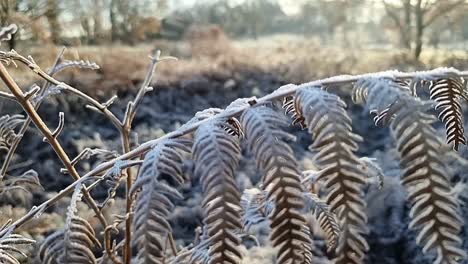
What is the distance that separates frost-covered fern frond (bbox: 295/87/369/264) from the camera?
0.52 m

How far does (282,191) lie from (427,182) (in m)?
0.14

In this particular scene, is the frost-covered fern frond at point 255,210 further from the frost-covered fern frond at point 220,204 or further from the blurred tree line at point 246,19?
the blurred tree line at point 246,19

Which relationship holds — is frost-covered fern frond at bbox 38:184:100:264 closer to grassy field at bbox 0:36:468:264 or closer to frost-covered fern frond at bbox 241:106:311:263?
frost-covered fern frond at bbox 241:106:311:263

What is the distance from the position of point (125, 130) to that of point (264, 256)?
4.33 ft

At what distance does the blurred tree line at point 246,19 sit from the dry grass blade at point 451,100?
5666 millimetres

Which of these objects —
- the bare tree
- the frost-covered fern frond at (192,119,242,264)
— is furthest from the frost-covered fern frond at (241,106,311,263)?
the bare tree

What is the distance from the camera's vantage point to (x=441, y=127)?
15.3ft

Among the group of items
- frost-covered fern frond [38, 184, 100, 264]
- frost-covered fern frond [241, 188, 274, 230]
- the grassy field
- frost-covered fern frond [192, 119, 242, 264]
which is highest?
frost-covered fern frond [192, 119, 242, 264]

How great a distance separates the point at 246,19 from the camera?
57.9 feet

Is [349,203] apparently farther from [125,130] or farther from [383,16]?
[383,16]

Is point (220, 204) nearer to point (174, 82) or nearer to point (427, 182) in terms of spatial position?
point (427, 182)

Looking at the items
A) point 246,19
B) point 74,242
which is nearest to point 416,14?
point 246,19

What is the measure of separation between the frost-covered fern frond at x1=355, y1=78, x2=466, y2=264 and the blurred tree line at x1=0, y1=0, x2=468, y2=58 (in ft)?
19.0

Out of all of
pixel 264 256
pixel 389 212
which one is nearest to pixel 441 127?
pixel 389 212
